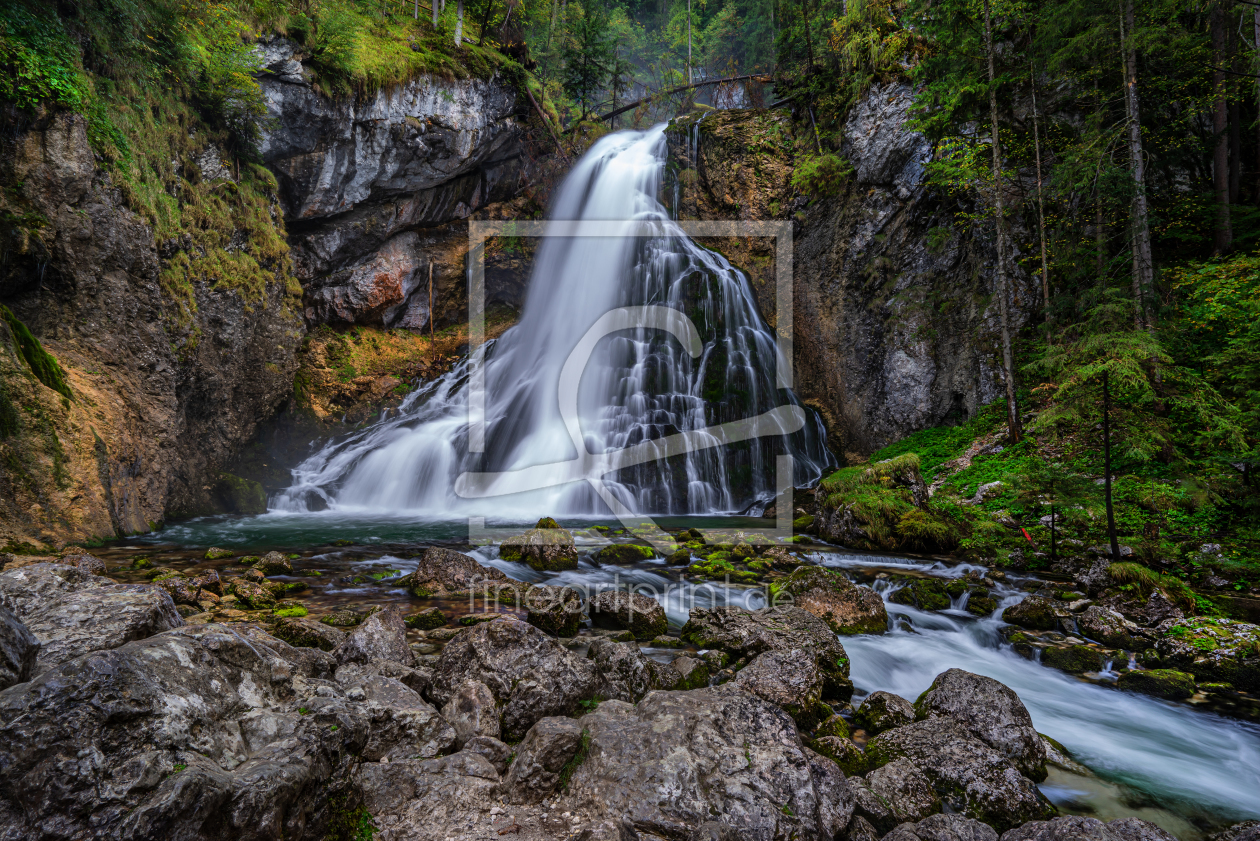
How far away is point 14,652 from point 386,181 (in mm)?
17858

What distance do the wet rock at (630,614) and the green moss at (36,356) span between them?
836 centimetres

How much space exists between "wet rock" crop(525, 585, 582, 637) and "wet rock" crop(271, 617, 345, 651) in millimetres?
1799

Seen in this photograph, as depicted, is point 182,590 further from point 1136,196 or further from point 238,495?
point 1136,196

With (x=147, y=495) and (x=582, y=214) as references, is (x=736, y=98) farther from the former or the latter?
(x=147, y=495)

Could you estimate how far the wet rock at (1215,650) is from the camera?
4.96 metres

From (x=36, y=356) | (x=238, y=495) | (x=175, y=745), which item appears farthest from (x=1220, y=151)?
(x=238, y=495)

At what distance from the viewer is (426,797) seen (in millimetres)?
2572

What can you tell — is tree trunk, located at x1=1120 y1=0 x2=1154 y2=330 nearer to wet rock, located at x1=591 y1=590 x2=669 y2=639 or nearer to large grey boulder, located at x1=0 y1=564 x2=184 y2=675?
wet rock, located at x1=591 y1=590 x2=669 y2=639

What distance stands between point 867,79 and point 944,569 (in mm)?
14655

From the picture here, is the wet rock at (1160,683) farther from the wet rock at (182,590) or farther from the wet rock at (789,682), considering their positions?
the wet rock at (182,590)

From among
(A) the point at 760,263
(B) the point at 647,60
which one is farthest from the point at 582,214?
(B) the point at 647,60

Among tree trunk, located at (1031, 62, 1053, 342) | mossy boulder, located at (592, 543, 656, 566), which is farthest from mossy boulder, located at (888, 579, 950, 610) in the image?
tree trunk, located at (1031, 62, 1053, 342)

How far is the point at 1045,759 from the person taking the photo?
3.87m

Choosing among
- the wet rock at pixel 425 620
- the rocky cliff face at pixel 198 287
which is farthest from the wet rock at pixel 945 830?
the rocky cliff face at pixel 198 287
